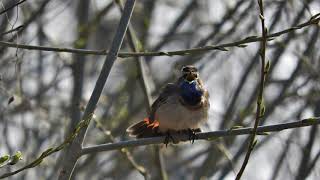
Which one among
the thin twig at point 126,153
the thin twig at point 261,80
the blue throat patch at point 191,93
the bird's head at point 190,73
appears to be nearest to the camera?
the thin twig at point 261,80

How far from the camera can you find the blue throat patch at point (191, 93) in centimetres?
664

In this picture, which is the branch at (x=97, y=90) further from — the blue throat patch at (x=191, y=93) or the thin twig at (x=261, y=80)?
the blue throat patch at (x=191, y=93)

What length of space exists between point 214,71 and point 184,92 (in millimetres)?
2895

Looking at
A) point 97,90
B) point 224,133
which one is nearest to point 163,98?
point 224,133

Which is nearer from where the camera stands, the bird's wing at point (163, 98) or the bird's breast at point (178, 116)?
the bird's breast at point (178, 116)

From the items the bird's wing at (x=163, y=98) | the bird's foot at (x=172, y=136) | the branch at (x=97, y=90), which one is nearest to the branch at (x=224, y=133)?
the branch at (x=97, y=90)

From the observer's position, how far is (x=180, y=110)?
6.59m

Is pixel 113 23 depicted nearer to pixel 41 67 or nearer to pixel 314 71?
pixel 41 67

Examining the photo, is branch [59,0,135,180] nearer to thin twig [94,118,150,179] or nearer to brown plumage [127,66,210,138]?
thin twig [94,118,150,179]

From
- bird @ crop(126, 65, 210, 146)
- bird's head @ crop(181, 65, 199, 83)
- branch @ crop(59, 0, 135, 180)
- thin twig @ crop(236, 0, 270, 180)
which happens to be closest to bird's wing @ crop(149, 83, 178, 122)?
bird @ crop(126, 65, 210, 146)

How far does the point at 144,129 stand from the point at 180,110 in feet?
1.41

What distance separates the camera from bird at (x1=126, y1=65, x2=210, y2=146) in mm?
6520

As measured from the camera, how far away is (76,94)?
21.2ft

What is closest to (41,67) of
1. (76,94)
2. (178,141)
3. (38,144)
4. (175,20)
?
(38,144)
